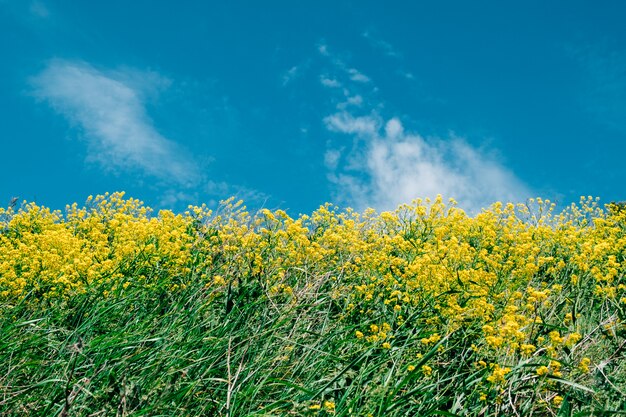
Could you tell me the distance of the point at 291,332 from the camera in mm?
4340

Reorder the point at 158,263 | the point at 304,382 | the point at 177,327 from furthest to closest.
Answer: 1. the point at 158,263
2. the point at 177,327
3. the point at 304,382

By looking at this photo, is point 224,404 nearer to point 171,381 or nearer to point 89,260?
point 171,381

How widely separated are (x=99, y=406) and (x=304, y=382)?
146 cm

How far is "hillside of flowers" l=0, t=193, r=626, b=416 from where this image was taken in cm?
344

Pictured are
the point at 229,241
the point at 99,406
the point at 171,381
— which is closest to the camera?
the point at 99,406

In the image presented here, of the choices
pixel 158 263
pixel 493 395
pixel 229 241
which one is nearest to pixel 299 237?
pixel 229 241

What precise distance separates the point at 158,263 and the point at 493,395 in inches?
151

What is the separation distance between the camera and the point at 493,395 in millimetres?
3475

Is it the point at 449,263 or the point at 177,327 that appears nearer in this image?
the point at 177,327

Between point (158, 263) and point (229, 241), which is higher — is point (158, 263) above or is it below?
below

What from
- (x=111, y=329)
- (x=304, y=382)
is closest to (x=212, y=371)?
(x=304, y=382)

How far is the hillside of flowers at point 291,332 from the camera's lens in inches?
135

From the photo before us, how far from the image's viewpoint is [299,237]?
5.98 metres

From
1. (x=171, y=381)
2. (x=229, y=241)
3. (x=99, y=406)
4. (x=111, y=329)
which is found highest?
(x=229, y=241)
